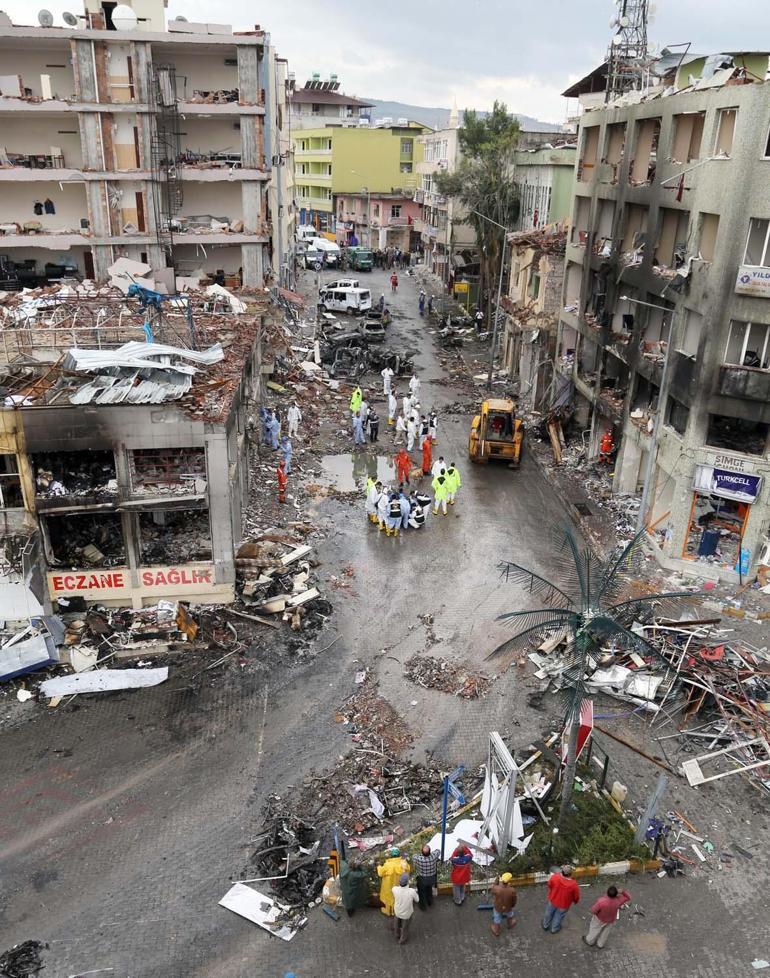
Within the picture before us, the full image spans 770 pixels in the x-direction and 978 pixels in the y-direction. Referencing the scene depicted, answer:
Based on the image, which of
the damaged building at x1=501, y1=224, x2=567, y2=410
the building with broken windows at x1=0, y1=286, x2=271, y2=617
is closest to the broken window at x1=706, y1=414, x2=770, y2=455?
the damaged building at x1=501, y1=224, x2=567, y2=410

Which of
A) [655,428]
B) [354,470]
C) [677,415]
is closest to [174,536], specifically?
[354,470]

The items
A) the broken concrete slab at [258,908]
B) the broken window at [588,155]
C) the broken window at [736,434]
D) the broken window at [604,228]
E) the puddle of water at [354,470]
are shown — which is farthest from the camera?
the broken window at [588,155]

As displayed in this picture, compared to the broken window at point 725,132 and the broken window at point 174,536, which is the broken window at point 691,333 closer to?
the broken window at point 725,132

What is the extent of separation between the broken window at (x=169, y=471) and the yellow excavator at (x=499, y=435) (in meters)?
12.9

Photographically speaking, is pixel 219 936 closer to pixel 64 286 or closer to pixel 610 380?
pixel 610 380

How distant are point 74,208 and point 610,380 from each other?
75.4ft

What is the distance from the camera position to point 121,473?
52.2ft

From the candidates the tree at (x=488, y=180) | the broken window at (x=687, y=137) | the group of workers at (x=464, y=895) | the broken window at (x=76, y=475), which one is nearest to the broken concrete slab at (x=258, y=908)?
the group of workers at (x=464, y=895)

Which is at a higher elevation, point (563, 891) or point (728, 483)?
point (728, 483)

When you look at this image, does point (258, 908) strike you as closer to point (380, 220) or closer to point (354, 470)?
point (354, 470)

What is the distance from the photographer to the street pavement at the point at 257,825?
10117 millimetres

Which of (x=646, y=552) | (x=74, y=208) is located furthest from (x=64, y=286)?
(x=646, y=552)

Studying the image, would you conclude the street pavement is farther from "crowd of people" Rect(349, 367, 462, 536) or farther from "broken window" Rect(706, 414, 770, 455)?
"broken window" Rect(706, 414, 770, 455)

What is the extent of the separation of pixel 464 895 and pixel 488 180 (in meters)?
41.5
